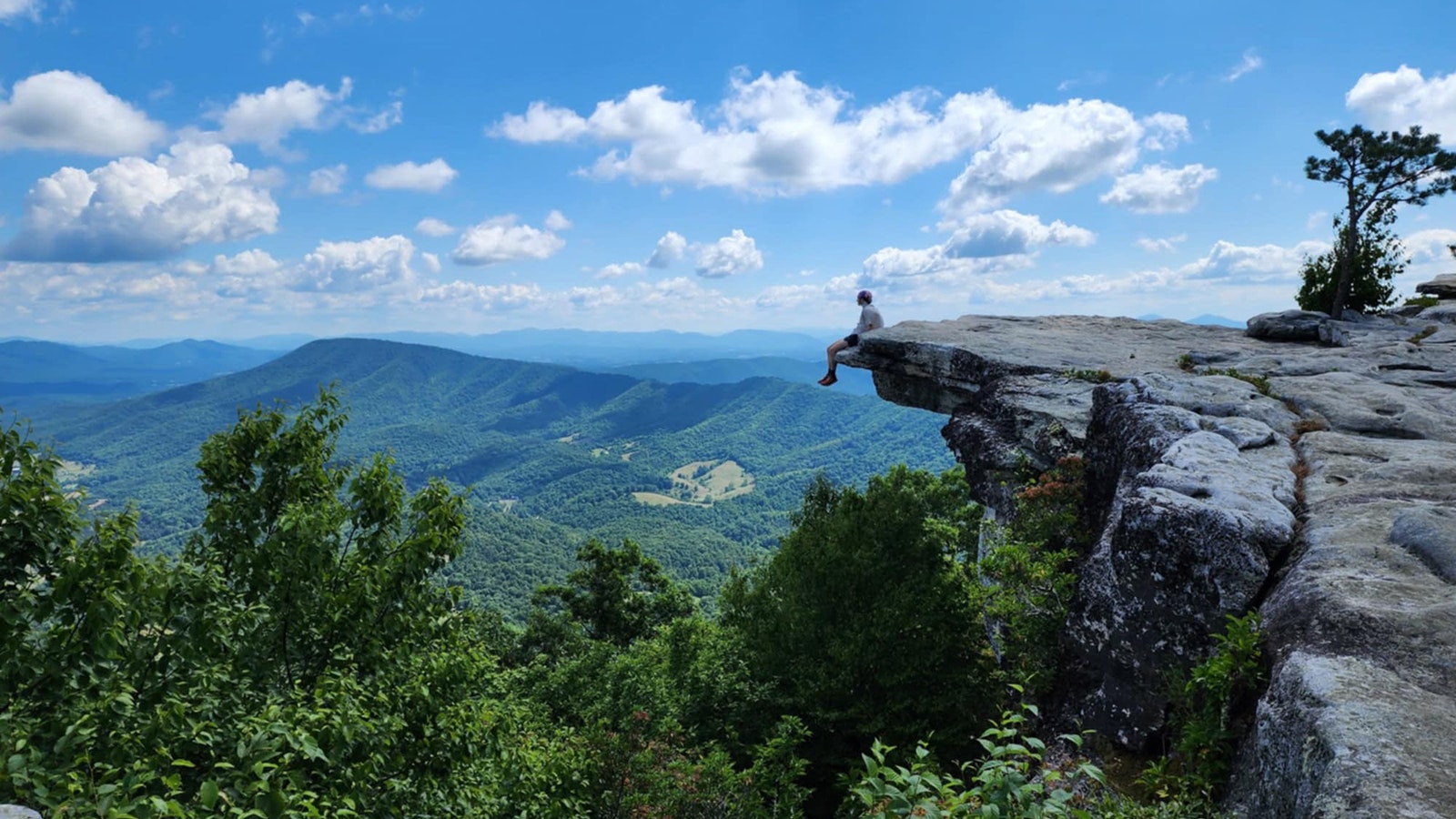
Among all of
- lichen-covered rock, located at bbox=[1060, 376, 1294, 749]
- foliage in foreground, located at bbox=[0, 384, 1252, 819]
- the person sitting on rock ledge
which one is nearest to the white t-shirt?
the person sitting on rock ledge

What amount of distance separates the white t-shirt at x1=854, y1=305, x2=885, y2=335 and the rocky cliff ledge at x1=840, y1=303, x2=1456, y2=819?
25.4ft

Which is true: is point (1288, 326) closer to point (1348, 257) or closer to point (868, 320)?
point (1348, 257)

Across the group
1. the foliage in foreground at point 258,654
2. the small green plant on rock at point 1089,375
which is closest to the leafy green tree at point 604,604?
the small green plant on rock at point 1089,375

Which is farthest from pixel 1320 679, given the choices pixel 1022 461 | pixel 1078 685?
pixel 1022 461

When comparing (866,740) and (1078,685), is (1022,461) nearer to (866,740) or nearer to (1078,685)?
(1078,685)

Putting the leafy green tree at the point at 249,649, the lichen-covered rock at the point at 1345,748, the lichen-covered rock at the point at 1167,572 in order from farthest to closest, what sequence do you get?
the lichen-covered rock at the point at 1167,572 < the leafy green tree at the point at 249,649 < the lichen-covered rock at the point at 1345,748

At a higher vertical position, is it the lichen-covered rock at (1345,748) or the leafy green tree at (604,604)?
the lichen-covered rock at (1345,748)

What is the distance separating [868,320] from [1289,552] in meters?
18.7

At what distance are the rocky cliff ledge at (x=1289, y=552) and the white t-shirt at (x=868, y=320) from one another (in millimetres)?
7754

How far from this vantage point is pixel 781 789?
15.6m

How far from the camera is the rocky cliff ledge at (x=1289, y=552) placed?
4.77 meters

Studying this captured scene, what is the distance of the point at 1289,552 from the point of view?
768 centimetres

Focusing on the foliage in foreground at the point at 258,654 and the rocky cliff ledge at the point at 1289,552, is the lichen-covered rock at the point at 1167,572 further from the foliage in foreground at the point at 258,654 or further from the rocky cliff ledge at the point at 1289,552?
the foliage in foreground at the point at 258,654

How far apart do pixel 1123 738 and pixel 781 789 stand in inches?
383
